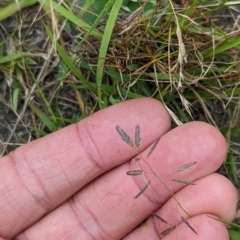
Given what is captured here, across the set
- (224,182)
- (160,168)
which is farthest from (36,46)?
(224,182)

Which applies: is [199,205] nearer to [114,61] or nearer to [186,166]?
[186,166]

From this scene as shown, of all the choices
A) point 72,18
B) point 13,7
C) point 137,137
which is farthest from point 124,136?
point 13,7

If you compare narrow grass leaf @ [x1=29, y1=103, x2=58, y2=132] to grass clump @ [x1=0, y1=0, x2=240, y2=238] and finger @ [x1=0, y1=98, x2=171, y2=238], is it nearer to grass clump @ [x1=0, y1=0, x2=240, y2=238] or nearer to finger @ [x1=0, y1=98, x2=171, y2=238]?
grass clump @ [x1=0, y1=0, x2=240, y2=238]

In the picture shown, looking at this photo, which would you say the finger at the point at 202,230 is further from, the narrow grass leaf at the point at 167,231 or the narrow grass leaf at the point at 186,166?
the narrow grass leaf at the point at 186,166

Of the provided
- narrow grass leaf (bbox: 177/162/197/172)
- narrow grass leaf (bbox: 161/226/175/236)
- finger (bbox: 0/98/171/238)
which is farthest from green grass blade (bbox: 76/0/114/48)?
narrow grass leaf (bbox: 161/226/175/236)

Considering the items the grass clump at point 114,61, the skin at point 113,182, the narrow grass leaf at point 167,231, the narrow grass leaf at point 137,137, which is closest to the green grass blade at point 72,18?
the grass clump at point 114,61

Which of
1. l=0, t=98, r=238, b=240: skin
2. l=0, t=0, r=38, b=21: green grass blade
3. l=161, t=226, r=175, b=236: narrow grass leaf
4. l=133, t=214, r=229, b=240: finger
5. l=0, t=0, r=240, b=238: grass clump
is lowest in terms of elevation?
l=161, t=226, r=175, b=236: narrow grass leaf

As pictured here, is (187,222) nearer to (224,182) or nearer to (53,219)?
(224,182)
